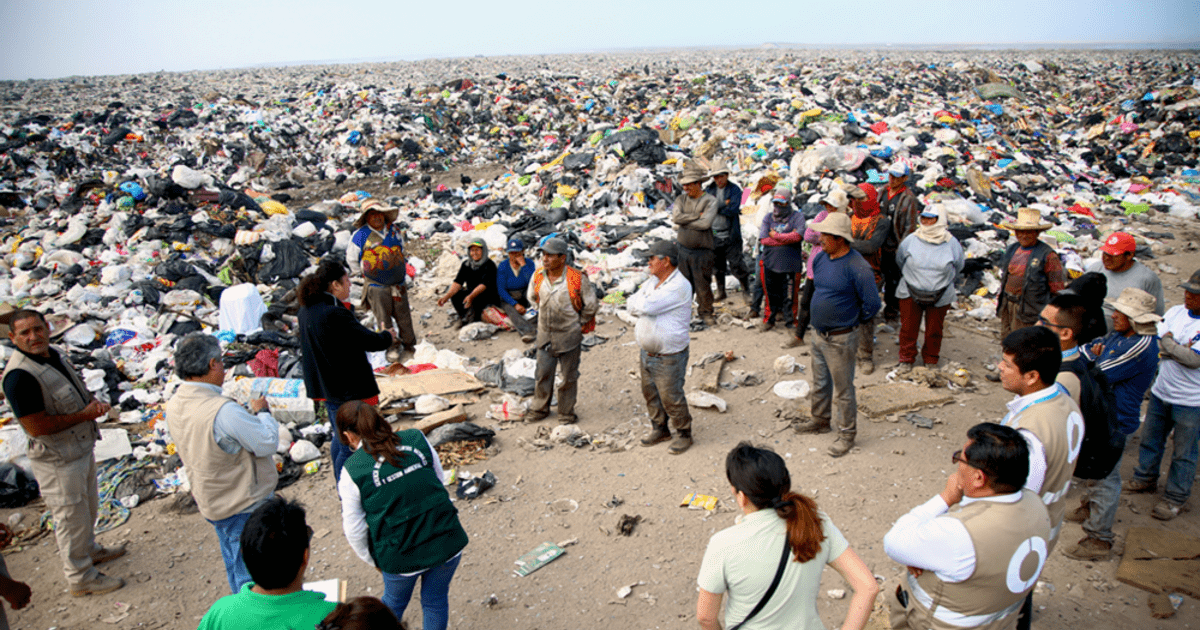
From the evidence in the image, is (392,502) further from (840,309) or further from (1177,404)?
(1177,404)

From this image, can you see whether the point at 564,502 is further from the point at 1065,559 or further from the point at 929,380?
the point at 929,380

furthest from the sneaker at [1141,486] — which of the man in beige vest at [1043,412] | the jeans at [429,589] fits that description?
the jeans at [429,589]

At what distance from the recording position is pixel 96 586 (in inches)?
153

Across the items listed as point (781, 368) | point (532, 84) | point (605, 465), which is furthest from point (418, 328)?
point (532, 84)

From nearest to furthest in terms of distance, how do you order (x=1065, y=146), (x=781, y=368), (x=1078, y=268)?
1. (x=781, y=368)
2. (x=1078, y=268)
3. (x=1065, y=146)

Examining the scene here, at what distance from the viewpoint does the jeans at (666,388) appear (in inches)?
188

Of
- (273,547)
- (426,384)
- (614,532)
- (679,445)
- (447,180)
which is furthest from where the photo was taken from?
(447,180)

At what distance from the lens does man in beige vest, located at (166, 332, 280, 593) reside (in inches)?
118

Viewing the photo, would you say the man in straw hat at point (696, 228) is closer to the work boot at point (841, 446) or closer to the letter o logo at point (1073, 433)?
the work boot at point (841, 446)

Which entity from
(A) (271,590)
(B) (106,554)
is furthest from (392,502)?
(B) (106,554)

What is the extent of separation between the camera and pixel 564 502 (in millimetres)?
4609

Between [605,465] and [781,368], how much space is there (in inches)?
91.0

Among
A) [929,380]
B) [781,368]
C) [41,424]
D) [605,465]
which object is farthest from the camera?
[781,368]

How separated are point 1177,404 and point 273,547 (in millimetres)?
5034
